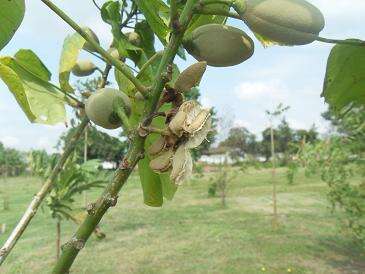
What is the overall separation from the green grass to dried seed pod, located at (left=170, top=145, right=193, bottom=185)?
235 inches

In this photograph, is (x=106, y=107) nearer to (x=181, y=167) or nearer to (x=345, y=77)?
(x=181, y=167)

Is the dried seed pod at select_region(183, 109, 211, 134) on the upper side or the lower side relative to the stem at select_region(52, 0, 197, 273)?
upper

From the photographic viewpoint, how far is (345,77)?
0.80 m

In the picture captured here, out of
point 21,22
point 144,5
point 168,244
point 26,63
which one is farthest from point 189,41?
point 168,244


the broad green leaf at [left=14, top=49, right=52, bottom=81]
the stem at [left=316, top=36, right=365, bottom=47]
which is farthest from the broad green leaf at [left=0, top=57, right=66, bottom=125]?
the stem at [left=316, top=36, right=365, bottom=47]

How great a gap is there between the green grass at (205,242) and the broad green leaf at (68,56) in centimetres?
566

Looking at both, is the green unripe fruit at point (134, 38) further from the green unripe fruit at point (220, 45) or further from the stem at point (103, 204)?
the stem at point (103, 204)

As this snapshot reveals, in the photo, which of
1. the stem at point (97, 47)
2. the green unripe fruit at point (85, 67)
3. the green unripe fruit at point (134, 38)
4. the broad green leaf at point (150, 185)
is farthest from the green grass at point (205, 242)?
the stem at point (97, 47)

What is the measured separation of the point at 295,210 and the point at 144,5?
1103 cm

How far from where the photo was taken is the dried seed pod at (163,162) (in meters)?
0.55

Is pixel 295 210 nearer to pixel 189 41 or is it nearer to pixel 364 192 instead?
pixel 364 192

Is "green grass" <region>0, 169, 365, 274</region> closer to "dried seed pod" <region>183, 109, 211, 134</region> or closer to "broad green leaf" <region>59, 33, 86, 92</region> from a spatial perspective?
"broad green leaf" <region>59, 33, 86, 92</region>

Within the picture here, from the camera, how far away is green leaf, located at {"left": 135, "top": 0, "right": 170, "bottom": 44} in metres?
0.69

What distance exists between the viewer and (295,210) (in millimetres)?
11242
